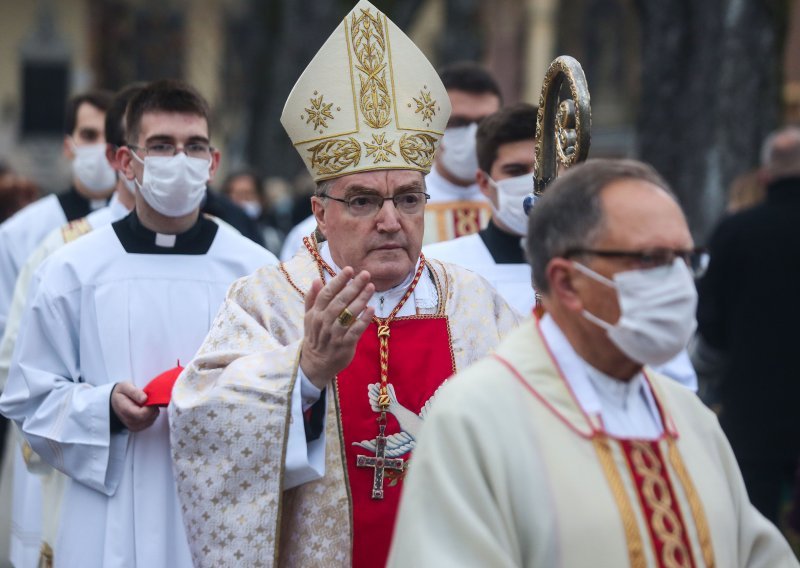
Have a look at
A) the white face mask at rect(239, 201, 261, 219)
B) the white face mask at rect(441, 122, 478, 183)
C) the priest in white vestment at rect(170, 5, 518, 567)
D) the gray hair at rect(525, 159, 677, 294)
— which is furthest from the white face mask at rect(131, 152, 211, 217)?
the white face mask at rect(239, 201, 261, 219)

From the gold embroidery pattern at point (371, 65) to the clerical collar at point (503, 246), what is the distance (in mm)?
1362

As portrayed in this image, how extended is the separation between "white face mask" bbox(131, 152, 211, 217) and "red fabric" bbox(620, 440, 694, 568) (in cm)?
254

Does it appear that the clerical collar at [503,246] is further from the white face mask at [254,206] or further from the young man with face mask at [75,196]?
the white face mask at [254,206]

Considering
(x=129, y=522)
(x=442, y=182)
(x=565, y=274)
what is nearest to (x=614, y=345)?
(x=565, y=274)

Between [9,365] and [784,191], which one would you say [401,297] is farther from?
[784,191]

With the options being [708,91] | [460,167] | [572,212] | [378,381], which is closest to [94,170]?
[460,167]

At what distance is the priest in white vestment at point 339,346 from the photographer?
4.09 metres

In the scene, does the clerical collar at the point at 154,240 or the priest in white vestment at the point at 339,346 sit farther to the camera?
the clerical collar at the point at 154,240

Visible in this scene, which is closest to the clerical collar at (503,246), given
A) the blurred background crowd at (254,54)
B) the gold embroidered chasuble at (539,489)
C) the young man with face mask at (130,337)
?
the young man with face mask at (130,337)

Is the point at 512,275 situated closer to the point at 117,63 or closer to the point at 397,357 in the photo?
the point at 397,357

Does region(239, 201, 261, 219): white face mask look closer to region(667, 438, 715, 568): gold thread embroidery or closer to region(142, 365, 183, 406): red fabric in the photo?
region(142, 365, 183, 406): red fabric

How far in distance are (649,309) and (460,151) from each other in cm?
397

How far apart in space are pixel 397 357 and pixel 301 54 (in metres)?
15.9

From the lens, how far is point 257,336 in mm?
4270
